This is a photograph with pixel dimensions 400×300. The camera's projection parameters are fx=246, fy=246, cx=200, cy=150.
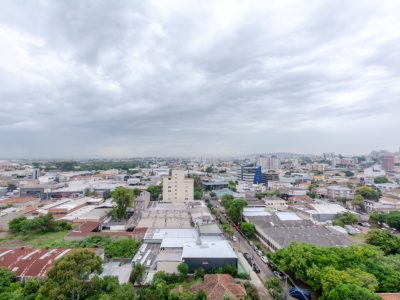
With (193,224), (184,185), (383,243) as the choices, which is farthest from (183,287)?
(184,185)

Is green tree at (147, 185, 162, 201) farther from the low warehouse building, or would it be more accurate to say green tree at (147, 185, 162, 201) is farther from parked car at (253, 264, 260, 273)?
parked car at (253, 264, 260, 273)

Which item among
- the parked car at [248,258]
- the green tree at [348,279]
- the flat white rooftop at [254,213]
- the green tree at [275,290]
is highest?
the green tree at [348,279]

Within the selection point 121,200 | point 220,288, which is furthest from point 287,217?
point 121,200

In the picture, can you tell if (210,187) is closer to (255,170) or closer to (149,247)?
(255,170)

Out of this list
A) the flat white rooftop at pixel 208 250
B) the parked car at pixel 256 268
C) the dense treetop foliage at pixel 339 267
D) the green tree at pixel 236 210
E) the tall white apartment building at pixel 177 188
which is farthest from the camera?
the tall white apartment building at pixel 177 188

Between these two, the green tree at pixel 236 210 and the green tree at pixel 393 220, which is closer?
the green tree at pixel 393 220

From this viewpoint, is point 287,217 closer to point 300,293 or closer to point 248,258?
point 248,258

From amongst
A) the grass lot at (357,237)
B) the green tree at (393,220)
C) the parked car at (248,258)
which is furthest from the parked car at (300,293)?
the green tree at (393,220)

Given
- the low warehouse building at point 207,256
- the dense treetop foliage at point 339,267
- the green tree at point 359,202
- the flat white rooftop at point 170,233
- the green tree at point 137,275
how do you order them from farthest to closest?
the green tree at point 359,202
the flat white rooftop at point 170,233
the low warehouse building at point 207,256
the green tree at point 137,275
the dense treetop foliage at point 339,267

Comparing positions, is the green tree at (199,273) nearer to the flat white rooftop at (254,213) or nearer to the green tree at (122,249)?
the green tree at (122,249)
